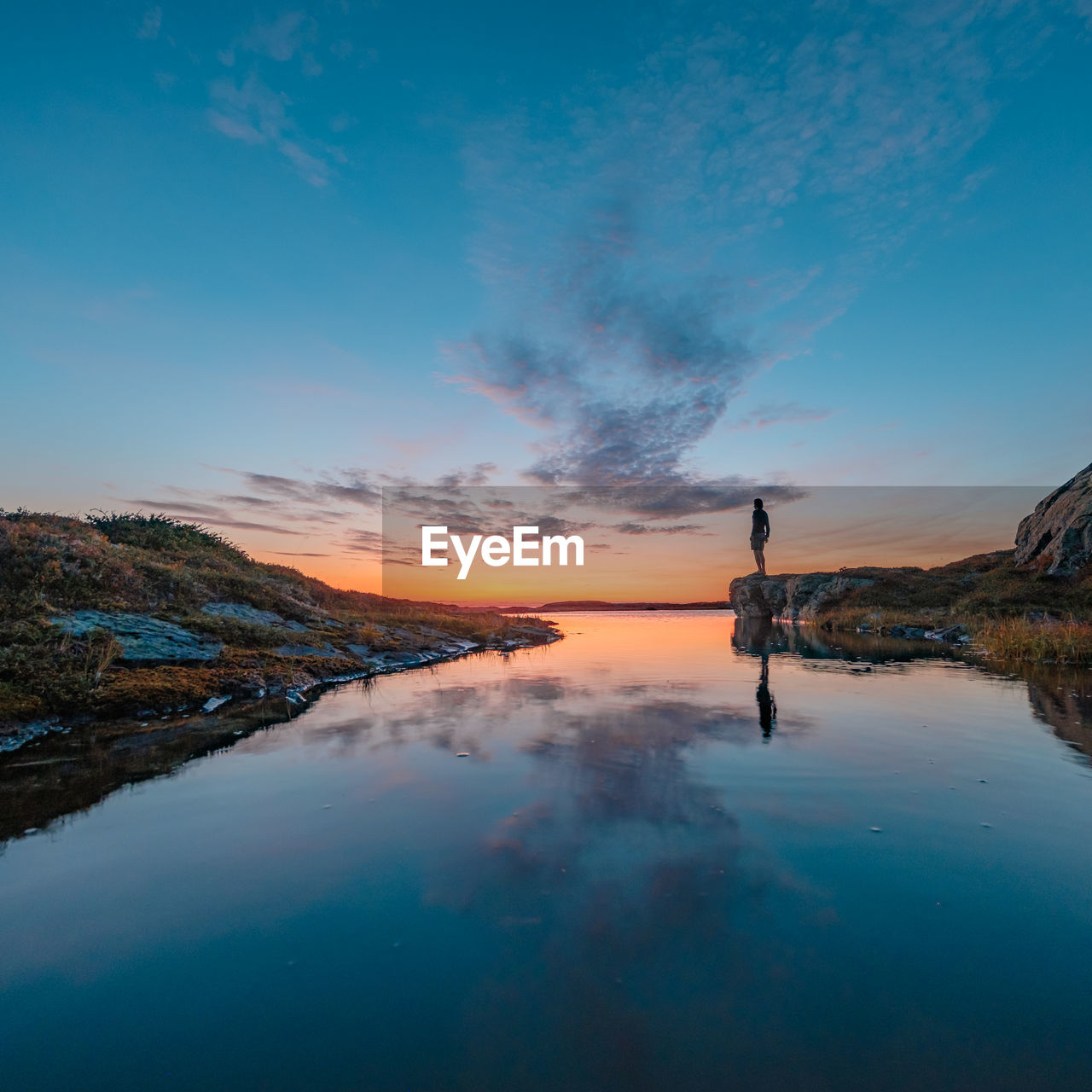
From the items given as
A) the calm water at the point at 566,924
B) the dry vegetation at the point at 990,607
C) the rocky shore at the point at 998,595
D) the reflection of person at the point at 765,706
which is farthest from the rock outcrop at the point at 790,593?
the calm water at the point at 566,924

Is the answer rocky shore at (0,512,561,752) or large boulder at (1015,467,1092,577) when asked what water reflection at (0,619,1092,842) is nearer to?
rocky shore at (0,512,561,752)

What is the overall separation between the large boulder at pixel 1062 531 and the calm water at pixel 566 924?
38.4 meters

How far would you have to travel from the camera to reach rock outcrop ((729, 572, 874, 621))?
49344 millimetres

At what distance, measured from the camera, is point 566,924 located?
147 inches

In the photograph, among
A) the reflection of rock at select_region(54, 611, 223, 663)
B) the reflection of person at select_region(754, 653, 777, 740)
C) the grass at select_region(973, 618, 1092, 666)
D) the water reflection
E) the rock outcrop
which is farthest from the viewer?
the rock outcrop

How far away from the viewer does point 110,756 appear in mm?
7785

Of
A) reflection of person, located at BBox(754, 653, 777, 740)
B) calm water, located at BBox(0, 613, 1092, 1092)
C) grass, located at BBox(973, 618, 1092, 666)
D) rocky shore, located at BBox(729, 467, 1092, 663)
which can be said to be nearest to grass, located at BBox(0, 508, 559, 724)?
calm water, located at BBox(0, 613, 1092, 1092)

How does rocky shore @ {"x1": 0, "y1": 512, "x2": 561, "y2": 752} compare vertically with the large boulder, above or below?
below

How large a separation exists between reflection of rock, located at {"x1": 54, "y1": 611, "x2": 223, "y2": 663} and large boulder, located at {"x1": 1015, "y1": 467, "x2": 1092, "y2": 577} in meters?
47.8

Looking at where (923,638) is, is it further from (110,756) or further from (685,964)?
(110,756)

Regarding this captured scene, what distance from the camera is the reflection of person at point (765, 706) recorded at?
29.5 ft

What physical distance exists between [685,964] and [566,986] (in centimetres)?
76

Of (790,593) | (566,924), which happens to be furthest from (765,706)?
(790,593)

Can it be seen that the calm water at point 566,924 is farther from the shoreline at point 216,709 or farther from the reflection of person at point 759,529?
the reflection of person at point 759,529
